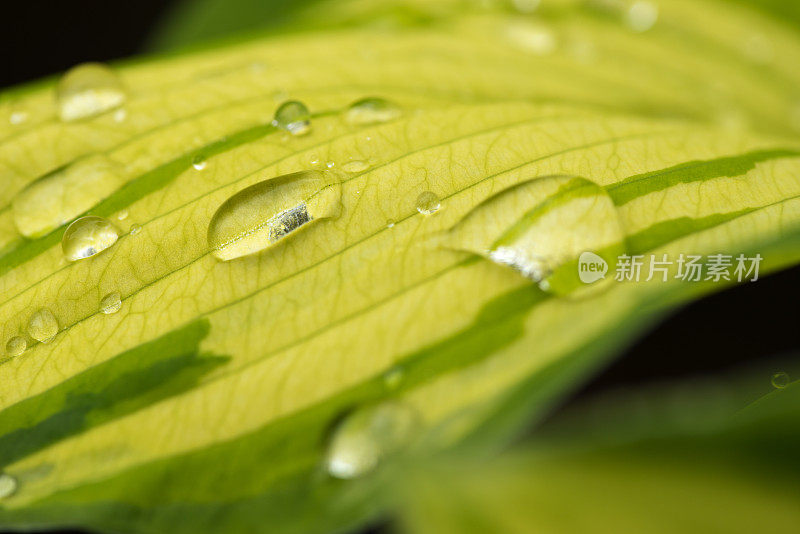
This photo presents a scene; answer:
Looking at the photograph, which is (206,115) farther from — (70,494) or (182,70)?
(70,494)

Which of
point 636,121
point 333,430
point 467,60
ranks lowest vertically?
point 333,430

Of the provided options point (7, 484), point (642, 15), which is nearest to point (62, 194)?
point (7, 484)

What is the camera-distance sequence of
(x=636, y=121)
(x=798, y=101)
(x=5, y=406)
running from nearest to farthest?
(x=5, y=406)
(x=636, y=121)
(x=798, y=101)

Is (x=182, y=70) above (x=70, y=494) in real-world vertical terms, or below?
above

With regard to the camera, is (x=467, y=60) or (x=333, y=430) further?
(x=467, y=60)

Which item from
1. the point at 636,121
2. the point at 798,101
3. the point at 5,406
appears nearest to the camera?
the point at 5,406

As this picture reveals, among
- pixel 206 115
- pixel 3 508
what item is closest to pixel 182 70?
pixel 206 115

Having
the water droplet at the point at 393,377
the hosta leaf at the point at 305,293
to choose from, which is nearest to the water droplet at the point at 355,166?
the hosta leaf at the point at 305,293
